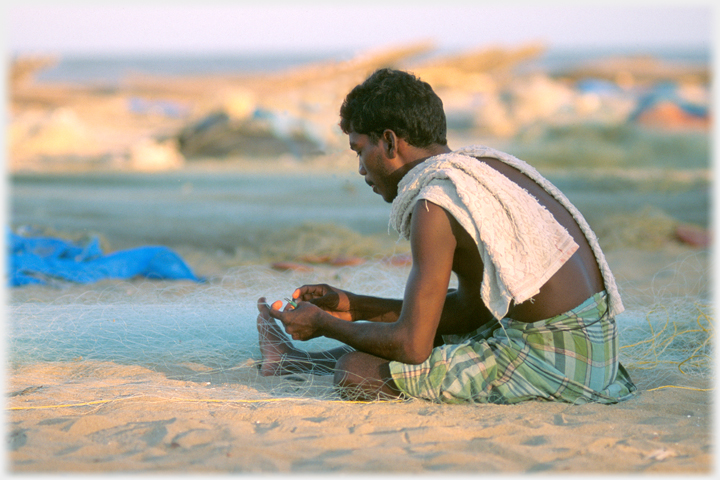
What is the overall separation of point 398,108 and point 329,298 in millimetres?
899

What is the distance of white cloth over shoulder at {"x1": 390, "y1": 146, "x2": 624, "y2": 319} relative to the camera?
2.30m

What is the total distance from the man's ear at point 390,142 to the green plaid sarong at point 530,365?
2.51 ft

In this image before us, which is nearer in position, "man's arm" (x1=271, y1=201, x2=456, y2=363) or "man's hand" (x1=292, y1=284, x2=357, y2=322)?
"man's arm" (x1=271, y1=201, x2=456, y2=363)

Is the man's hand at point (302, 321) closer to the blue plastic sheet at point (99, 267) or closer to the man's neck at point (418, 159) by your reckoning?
the man's neck at point (418, 159)

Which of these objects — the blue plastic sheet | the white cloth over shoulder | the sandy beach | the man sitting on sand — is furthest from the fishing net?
the white cloth over shoulder

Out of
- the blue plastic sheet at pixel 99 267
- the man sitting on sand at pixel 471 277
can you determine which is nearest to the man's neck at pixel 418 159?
the man sitting on sand at pixel 471 277

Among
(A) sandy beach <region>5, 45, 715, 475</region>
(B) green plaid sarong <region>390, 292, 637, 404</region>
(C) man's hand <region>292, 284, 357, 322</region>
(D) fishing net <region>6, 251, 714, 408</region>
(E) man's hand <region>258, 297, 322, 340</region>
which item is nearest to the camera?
(A) sandy beach <region>5, 45, 715, 475</region>

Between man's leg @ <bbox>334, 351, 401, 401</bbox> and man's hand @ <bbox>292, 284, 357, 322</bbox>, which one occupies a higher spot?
man's hand @ <bbox>292, 284, 357, 322</bbox>

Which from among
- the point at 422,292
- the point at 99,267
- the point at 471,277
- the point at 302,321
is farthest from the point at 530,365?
the point at 99,267

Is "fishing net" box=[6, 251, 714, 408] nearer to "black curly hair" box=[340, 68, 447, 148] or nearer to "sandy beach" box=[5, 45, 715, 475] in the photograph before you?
"sandy beach" box=[5, 45, 715, 475]

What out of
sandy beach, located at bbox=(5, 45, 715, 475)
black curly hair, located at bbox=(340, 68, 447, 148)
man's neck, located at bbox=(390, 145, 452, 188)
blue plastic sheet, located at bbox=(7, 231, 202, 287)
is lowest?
sandy beach, located at bbox=(5, 45, 715, 475)

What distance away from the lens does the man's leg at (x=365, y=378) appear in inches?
98.1

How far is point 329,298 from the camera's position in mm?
2861

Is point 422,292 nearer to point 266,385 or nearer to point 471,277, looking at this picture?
point 471,277
